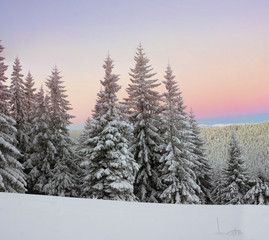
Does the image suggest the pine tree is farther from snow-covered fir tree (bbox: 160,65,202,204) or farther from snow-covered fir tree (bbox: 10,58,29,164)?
snow-covered fir tree (bbox: 10,58,29,164)

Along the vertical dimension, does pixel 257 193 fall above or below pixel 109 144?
below

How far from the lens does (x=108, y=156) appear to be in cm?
1201

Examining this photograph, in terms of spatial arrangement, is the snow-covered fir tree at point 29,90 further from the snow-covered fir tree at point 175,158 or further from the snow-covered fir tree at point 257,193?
the snow-covered fir tree at point 257,193

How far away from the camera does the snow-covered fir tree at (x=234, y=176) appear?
724 inches

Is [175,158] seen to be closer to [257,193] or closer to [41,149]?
[41,149]

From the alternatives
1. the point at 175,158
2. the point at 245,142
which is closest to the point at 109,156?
the point at 175,158

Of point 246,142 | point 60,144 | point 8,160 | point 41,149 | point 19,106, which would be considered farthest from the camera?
point 246,142

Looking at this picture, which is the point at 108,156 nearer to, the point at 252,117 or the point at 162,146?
the point at 162,146

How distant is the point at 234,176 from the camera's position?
61.6 ft

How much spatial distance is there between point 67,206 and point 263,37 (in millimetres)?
Answer: 13498

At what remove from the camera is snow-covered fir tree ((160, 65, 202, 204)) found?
516 inches

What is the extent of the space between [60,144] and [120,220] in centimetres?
1194

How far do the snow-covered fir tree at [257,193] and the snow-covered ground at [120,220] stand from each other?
14986 millimetres

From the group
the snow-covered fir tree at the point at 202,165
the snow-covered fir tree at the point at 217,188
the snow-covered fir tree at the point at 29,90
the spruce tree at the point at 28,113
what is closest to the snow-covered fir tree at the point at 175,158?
the snow-covered fir tree at the point at 202,165
